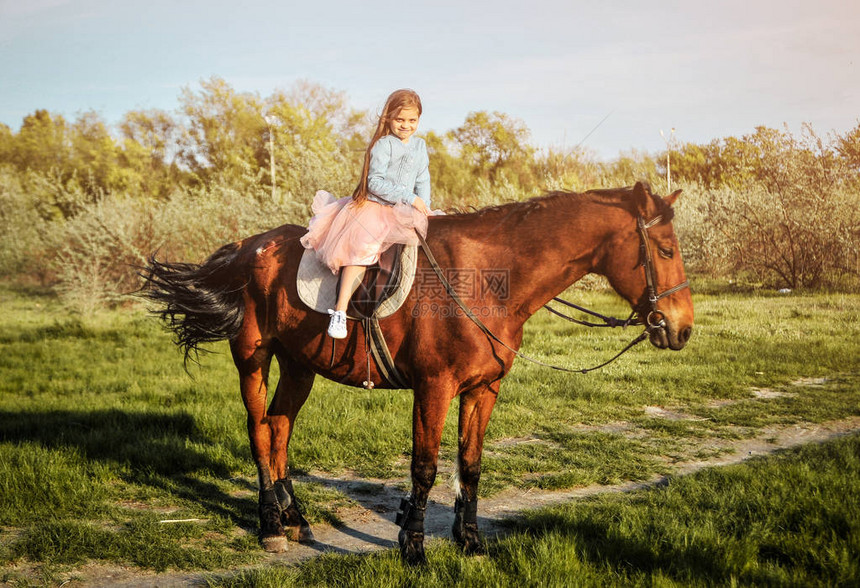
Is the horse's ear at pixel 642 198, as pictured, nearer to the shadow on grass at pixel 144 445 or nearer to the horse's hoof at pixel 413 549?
the horse's hoof at pixel 413 549

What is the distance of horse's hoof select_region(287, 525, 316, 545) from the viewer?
4.76 meters

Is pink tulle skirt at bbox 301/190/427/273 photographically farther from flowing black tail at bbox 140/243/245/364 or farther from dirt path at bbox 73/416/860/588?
dirt path at bbox 73/416/860/588

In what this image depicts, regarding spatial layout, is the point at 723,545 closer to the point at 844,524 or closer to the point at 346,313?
the point at 844,524

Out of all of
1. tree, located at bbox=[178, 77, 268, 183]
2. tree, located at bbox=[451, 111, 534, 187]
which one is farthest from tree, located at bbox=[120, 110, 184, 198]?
tree, located at bbox=[451, 111, 534, 187]

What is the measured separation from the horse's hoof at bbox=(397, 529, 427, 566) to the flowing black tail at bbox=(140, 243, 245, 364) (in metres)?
2.11

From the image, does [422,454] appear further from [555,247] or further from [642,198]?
[642,198]

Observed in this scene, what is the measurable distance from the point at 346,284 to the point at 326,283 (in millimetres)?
282

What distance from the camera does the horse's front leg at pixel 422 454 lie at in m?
4.09

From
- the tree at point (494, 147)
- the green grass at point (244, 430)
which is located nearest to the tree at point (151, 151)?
the tree at point (494, 147)

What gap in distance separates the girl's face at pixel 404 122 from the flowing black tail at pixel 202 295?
1770 millimetres

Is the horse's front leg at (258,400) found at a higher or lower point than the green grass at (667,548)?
higher

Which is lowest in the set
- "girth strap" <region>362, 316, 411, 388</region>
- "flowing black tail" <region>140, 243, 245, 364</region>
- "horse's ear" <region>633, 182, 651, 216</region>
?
"girth strap" <region>362, 316, 411, 388</region>

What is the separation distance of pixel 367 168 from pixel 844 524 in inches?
145

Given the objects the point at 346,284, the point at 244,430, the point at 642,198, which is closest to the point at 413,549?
the point at 346,284
